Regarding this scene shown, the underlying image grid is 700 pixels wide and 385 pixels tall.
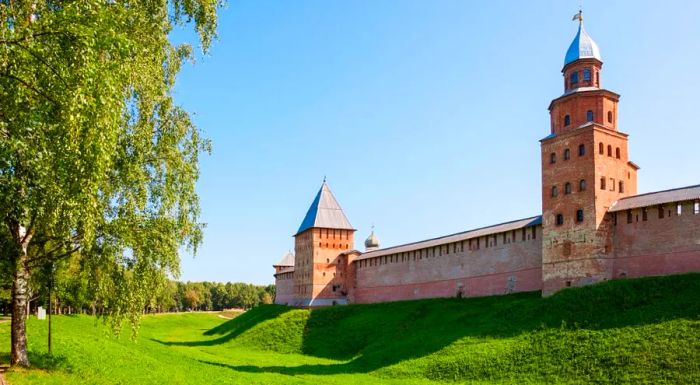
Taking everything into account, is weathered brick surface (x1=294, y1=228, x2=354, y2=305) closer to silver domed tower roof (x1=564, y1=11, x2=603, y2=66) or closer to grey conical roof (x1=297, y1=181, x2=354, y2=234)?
grey conical roof (x1=297, y1=181, x2=354, y2=234)

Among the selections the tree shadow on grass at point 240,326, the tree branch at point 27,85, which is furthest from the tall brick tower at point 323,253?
the tree branch at point 27,85

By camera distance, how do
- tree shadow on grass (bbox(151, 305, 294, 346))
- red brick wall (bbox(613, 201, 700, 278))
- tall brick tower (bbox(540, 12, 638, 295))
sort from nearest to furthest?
red brick wall (bbox(613, 201, 700, 278)) → tall brick tower (bbox(540, 12, 638, 295)) → tree shadow on grass (bbox(151, 305, 294, 346))

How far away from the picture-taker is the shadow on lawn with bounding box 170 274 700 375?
849 inches

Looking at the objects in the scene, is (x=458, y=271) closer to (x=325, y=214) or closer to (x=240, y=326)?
(x=325, y=214)

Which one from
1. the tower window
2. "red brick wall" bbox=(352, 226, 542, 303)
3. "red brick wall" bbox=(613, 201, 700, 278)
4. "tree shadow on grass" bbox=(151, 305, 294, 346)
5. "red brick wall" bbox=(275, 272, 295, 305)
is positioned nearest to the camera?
"red brick wall" bbox=(613, 201, 700, 278)

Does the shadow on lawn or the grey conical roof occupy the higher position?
the grey conical roof

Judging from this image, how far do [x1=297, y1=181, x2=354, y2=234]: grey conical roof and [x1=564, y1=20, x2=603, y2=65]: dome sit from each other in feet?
82.1

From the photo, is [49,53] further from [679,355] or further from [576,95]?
[576,95]

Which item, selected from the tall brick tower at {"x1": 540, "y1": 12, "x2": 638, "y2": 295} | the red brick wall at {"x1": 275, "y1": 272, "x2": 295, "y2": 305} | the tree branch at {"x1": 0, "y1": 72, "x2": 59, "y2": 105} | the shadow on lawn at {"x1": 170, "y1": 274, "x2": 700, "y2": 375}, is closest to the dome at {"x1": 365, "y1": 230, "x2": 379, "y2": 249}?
the red brick wall at {"x1": 275, "y1": 272, "x2": 295, "y2": 305}

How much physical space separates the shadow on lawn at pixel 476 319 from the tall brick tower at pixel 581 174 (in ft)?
6.56

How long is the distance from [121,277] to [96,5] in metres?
8.08

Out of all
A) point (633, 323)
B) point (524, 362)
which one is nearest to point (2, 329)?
point (524, 362)

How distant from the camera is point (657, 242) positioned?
80.5 feet

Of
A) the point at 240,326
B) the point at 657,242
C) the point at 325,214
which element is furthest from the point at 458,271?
the point at 240,326
